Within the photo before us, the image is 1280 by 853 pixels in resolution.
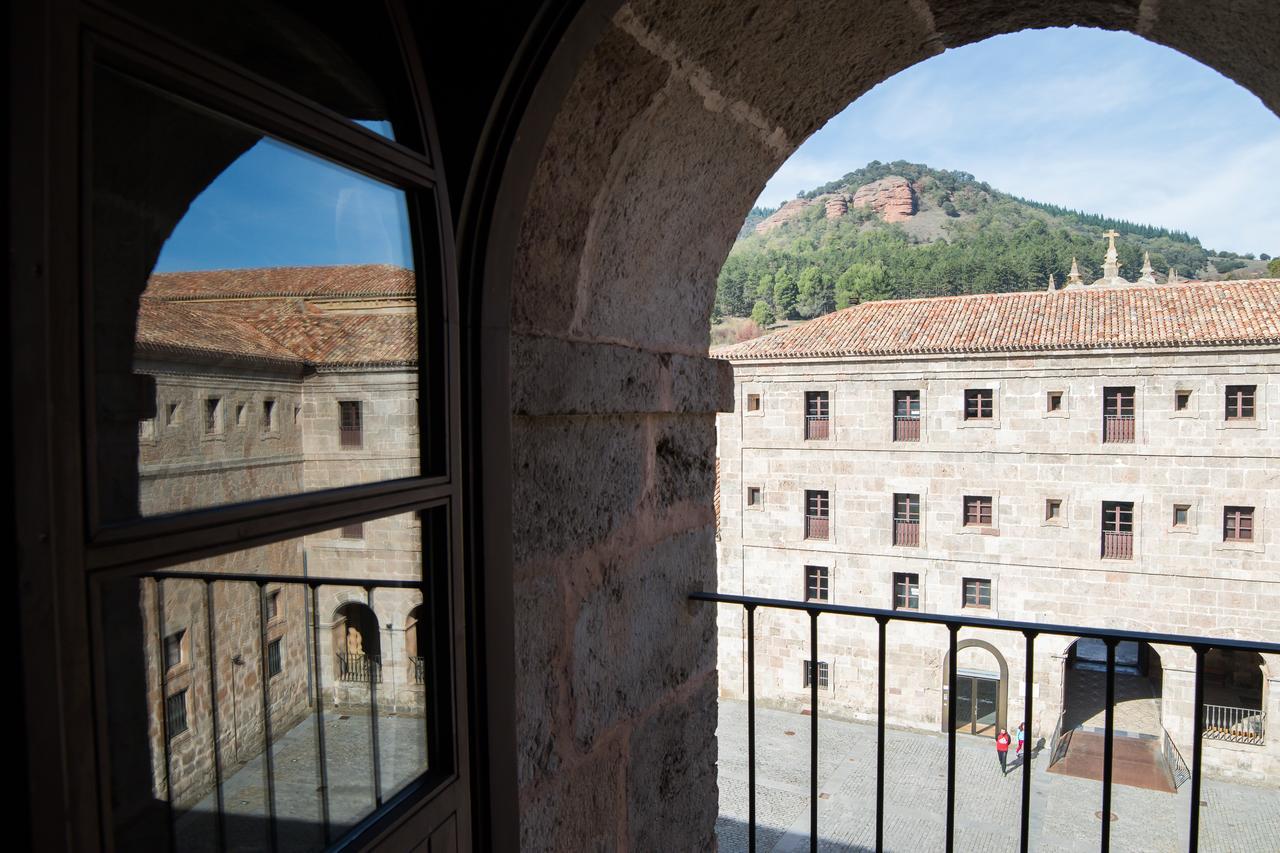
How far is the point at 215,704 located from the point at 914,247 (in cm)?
5759

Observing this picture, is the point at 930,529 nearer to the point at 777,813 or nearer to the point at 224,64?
the point at 777,813

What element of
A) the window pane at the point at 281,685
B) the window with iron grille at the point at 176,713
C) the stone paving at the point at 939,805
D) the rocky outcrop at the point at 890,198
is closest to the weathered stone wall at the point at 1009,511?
the stone paving at the point at 939,805

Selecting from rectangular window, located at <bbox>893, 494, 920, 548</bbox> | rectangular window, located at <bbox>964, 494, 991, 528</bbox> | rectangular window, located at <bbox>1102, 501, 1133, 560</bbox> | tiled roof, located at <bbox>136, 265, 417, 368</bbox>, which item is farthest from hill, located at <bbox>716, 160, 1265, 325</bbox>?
tiled roof, located at <bbox>136, 265, 417, 368</bbox>

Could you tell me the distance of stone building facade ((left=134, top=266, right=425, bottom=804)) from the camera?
2.63ft

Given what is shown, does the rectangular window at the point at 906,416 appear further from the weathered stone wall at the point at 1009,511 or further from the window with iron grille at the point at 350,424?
the window with iron grille at the point at 350,424

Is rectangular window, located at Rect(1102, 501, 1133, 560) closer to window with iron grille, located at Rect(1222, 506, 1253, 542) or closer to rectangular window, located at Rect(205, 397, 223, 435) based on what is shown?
window with iron grille, located at Rect(1222, 506, 1253, 542)

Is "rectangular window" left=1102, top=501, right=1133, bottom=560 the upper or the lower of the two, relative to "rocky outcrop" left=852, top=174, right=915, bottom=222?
lower

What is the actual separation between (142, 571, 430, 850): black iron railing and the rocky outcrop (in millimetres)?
77575

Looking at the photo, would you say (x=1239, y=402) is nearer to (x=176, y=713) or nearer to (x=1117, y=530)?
(x=1117, y=530)

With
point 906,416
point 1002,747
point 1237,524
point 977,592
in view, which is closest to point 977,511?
point 977,592

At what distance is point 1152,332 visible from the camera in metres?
15.2

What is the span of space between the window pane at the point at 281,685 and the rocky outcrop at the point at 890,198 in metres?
77.5

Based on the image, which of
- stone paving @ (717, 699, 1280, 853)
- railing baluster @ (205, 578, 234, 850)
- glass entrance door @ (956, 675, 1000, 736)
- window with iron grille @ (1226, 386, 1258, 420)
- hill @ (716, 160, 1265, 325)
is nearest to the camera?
railing baluster @ (205, 578, 234, 850)

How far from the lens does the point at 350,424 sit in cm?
105
